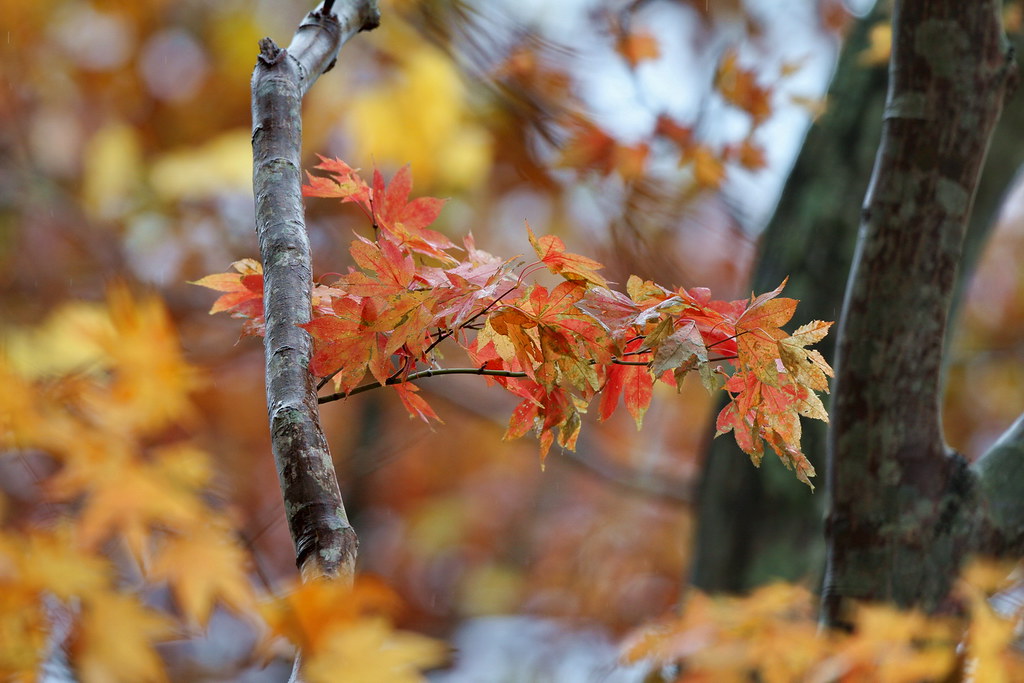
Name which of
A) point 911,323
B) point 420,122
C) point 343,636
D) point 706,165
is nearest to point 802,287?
point 706,165

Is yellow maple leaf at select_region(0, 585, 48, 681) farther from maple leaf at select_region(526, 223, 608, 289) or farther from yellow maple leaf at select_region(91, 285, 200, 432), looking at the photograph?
maple leaf at select_region(526, 223, 608, 289)

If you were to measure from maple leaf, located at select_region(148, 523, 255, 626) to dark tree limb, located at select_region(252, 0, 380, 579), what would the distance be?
1.07 ft

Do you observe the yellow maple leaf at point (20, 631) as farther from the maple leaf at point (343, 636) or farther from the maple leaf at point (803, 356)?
the maple leaf at point (803, 356)

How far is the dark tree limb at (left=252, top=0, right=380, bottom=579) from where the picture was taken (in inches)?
22.4

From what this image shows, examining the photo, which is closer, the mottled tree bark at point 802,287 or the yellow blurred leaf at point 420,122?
the mottled tree bark at point 802,287

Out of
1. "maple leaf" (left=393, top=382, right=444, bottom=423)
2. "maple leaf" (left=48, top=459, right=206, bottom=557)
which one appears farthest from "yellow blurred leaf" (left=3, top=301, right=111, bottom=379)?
"maple leaf" (left=393, top=382, right=444, bottom=423)

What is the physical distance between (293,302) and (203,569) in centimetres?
43

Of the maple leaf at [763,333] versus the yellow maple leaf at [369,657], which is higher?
the maple leaf at [763,333]

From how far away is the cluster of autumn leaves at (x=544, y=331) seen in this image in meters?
0.67

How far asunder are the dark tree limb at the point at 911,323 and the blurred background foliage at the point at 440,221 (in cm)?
75

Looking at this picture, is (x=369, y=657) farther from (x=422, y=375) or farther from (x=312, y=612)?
(x=422, y=375)

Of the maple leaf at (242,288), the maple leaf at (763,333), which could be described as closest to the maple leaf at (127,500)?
the maple leaf at (242,288)

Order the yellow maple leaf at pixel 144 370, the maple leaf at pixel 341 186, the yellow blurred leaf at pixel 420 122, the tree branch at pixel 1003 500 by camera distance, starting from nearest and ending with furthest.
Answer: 1. the maple leaf at pixel 341 186
2. the tree branch at pixel 1003 500
3. the yellow maple leaf at pixel 144 370
4. the yellow blurred leaf at pixel 420 122

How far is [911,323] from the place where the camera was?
47.8 inches
